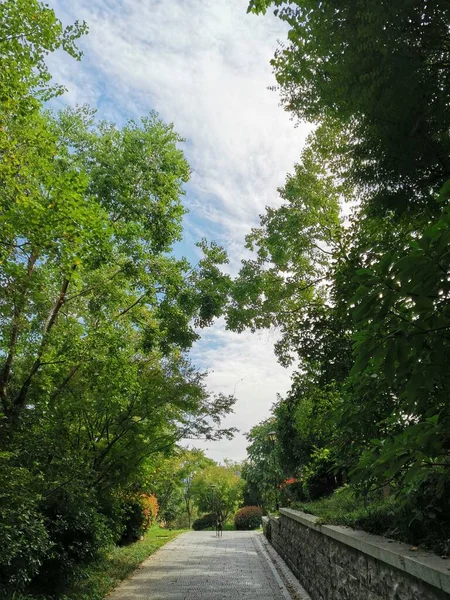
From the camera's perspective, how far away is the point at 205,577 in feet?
Answer: 31.6

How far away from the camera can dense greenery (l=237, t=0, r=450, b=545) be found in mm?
1690

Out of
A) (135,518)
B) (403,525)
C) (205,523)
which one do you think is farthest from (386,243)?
(205,523)

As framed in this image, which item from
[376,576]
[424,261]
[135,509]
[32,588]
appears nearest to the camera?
[424,261]

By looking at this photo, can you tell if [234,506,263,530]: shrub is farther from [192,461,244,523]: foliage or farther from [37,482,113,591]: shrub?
[37,482,113,591]: shrub

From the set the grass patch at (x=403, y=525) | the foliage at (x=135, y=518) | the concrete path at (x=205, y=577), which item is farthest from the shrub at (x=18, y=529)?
the foliage at (x=135, y=518)

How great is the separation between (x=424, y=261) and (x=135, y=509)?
1694 cm

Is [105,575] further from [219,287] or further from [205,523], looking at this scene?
[205,523]

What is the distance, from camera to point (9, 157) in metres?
5.05

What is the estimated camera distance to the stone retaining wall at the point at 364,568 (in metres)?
2.72

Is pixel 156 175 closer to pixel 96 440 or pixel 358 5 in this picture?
pixel 358 5

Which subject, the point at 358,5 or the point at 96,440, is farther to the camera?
the point at 96,440

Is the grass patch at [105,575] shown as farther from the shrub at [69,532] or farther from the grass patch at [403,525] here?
the grass patch at [403,525]

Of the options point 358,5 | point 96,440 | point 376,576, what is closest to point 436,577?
point 376,576

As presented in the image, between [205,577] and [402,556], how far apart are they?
8129mm
